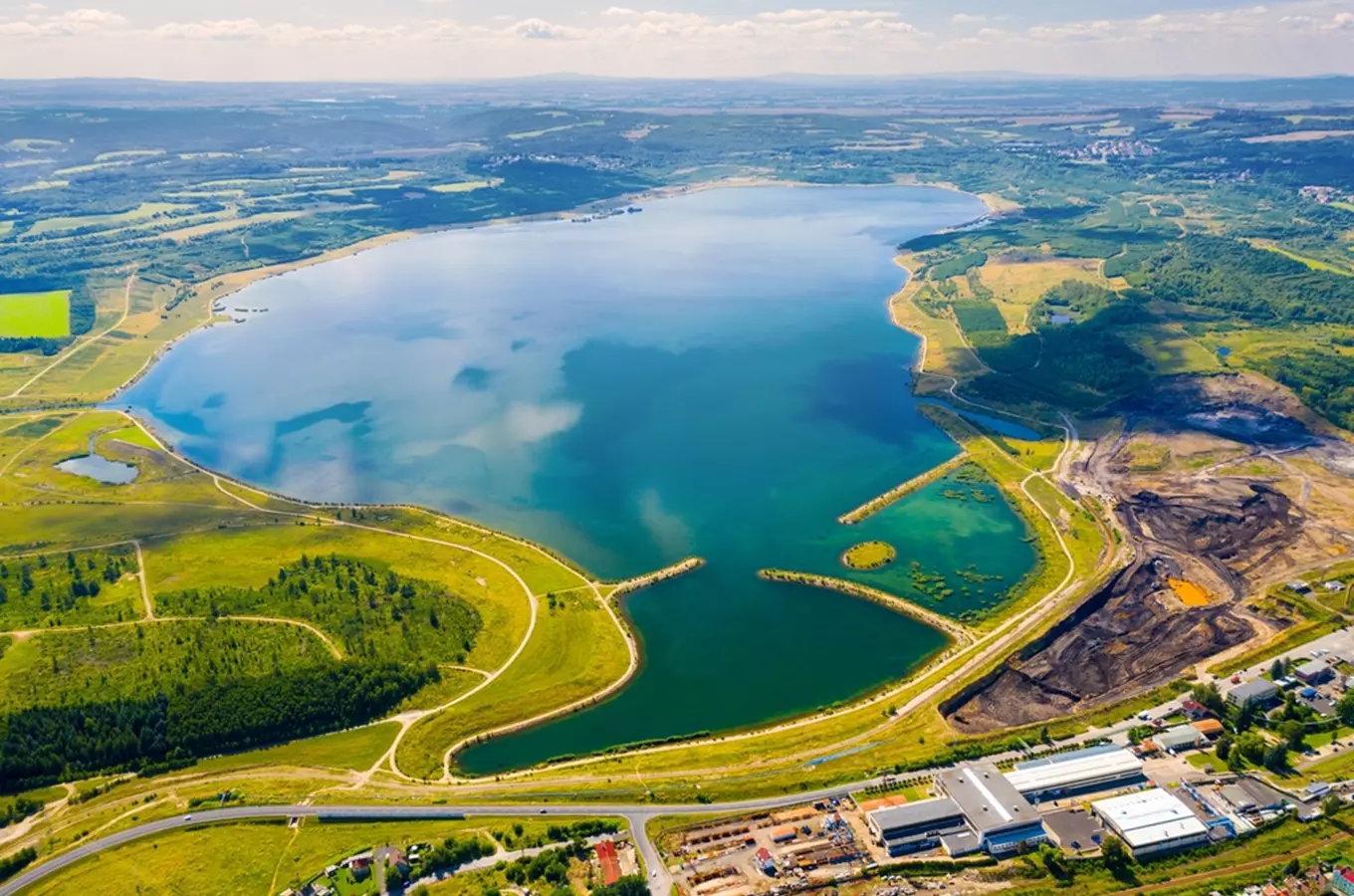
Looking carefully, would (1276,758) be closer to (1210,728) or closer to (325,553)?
(1210,728)

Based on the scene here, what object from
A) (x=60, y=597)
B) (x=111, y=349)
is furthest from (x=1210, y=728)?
(x=111, y=349)

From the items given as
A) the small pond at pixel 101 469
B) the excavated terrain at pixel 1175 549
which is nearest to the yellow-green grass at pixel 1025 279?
the excavated terrain at pixel 1175 549

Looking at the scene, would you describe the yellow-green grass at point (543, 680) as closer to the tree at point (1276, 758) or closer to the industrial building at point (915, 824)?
the industrial building at point (915, 824)

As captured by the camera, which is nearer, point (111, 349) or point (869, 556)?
point (869, 556)

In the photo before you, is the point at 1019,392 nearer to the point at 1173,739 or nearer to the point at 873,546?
the point at 873,546

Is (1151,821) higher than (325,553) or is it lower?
higher

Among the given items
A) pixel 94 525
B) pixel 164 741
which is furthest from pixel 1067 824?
pixel 94 525
